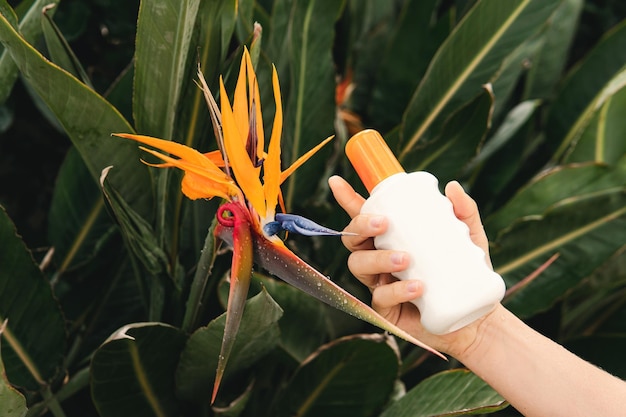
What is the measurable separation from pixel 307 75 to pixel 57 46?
0.33m

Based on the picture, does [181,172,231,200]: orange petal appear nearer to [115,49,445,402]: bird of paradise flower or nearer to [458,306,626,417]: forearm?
[115,49,445,402]: bird of paradise flower

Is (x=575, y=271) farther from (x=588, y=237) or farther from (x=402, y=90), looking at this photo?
(x=402, y=90)

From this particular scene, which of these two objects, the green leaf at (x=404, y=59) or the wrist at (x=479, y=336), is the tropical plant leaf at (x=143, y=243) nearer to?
the wrist at (x=479, y=336)

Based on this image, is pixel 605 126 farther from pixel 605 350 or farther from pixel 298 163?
pixel 298 163

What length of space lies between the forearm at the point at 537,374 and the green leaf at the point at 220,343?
17 cm

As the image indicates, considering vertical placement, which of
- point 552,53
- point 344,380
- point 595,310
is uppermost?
point 552,53

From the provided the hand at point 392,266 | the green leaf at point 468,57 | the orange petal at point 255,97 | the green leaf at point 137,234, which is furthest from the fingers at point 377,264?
the green leaf at point 468,57

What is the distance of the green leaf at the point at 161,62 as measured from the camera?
23.4 inches

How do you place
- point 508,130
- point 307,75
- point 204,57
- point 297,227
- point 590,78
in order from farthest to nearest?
point 590,78, point 508,130, point 307,75, point 204,57, point 297,227

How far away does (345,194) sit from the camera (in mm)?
571

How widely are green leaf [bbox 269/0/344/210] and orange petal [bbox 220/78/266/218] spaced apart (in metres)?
0.41

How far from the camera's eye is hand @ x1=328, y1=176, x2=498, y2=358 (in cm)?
49

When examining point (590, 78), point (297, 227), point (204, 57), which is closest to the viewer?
point (297, 227)

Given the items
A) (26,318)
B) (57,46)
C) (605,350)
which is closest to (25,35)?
(57,46)
